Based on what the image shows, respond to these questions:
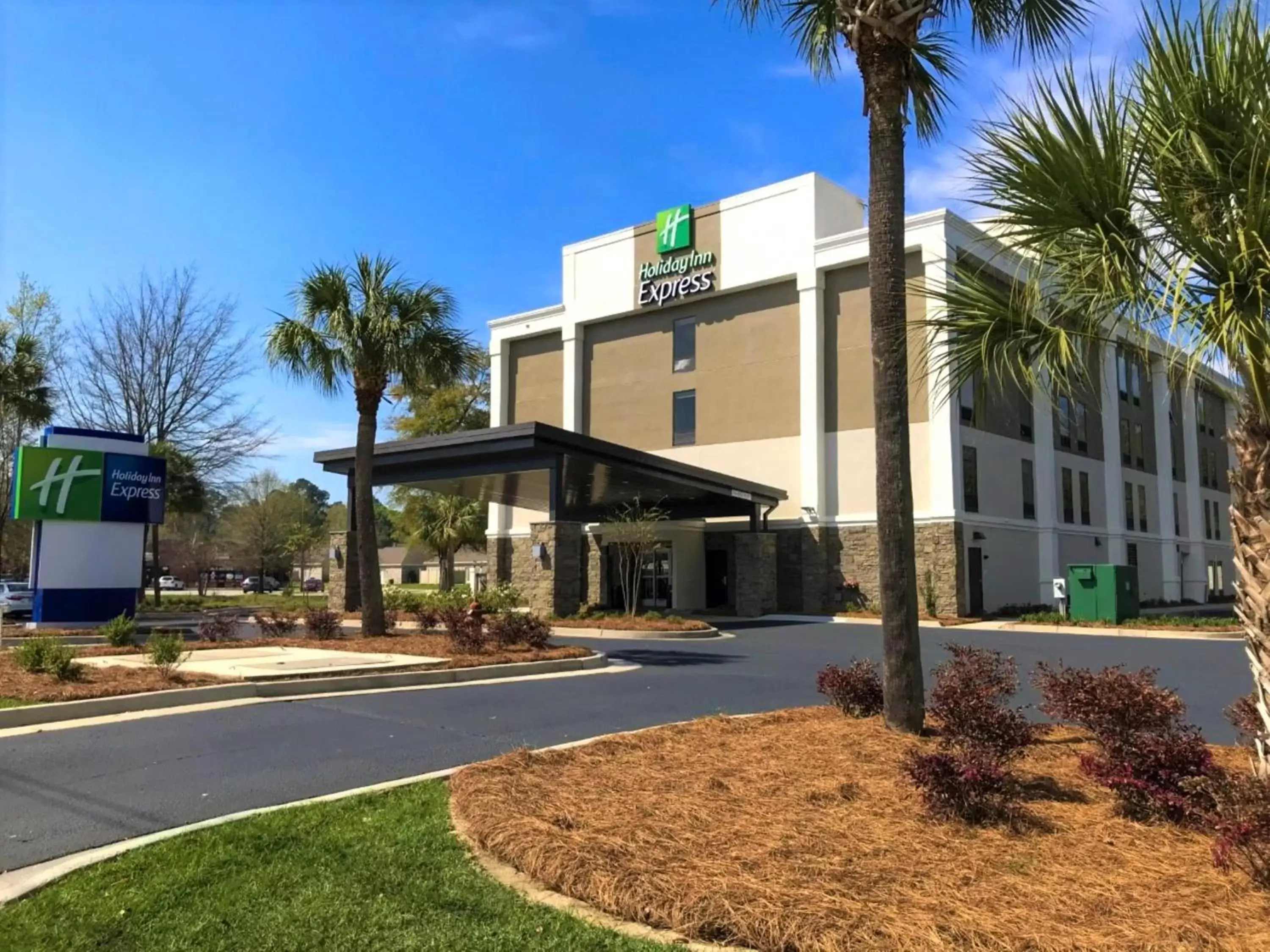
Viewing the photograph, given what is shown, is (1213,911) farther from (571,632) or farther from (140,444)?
(140,444)

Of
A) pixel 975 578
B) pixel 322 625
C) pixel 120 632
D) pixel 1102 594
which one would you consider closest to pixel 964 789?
pixel 120 632

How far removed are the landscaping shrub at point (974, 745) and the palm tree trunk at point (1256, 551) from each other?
1.40m

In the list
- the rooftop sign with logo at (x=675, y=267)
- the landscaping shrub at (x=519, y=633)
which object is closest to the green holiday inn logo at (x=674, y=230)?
the rooftop sign with logo at (x=675, y=267)

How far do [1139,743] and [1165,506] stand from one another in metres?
43.4

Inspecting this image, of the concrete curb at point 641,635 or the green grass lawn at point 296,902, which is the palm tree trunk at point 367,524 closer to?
the concrete curb at point 641,635

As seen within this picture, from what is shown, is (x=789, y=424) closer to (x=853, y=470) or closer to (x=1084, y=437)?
→ (x=853, y=470)

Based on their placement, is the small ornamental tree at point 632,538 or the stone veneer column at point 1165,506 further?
the stone veneer column at point 1165,506

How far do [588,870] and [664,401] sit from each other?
31972 millimetres

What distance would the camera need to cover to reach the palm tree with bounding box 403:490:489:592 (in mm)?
45406

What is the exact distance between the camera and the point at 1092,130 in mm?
5527

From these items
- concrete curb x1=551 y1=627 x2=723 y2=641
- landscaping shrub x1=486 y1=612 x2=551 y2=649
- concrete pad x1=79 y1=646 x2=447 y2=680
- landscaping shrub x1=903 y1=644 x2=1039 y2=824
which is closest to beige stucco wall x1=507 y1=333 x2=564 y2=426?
concrete curb x1=551 y1=627 x2=723 y2=641

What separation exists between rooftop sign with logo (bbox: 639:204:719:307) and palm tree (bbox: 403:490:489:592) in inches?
590

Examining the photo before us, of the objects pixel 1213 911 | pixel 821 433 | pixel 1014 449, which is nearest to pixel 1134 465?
pixel 1014 449

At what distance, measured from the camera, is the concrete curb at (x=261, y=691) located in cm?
970
